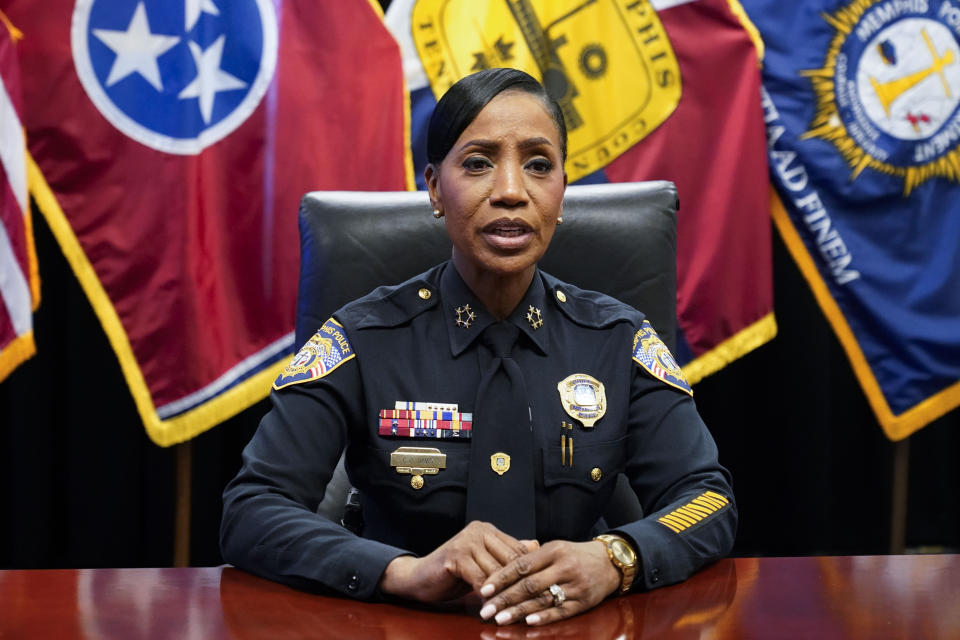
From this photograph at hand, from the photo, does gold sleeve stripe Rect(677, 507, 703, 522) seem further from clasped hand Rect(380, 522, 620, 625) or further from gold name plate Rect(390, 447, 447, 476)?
gold name plate Rect(390, 447, 447, 476)

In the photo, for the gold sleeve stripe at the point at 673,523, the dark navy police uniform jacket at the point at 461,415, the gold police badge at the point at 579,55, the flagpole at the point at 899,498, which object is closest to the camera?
the gold sleeve stripe at the point at 673,523

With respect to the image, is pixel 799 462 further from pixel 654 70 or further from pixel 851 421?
pixel 654 70

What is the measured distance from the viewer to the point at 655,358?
144 cm

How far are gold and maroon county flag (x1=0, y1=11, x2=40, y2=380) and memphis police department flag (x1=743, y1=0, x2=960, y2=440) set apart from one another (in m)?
1.88

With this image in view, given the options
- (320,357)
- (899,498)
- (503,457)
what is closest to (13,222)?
(320,357)

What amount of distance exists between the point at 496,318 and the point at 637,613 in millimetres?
554

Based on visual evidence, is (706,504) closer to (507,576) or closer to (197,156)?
(507,576)

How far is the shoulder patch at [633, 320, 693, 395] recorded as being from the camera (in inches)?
55.9

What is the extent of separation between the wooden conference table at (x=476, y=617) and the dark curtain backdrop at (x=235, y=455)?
1798mm

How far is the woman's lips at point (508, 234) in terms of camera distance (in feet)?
4.44

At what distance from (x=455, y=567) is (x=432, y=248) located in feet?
2.39

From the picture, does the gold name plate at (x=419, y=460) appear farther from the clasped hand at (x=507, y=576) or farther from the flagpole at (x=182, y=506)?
the flagpole at (x=182, y=506)

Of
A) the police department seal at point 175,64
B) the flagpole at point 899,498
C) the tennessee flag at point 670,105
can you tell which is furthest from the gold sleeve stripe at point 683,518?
the flagpole at point 899,498

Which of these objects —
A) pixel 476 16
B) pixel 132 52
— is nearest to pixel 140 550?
pixel 132 52
